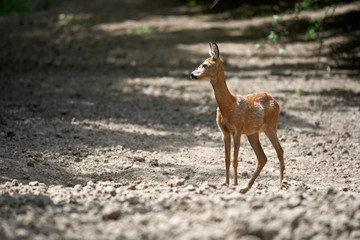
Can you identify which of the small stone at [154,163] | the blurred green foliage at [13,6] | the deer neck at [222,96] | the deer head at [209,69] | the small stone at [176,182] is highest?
the blurred green foliage at [13,6]

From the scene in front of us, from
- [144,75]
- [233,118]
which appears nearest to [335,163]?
[233,118]

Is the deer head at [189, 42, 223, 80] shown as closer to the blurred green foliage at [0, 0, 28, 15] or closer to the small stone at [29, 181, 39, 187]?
the small stone at [29, 181, 39, 187]

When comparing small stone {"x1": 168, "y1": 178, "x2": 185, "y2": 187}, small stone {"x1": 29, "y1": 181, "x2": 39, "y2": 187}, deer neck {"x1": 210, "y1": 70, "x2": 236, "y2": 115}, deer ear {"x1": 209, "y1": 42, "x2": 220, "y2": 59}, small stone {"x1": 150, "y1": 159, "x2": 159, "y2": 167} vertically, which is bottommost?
small stone {"x1": 150, "y1": 159, "x2": 159, "y2": 167}

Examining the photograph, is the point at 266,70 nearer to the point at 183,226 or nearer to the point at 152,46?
the point at 152,46

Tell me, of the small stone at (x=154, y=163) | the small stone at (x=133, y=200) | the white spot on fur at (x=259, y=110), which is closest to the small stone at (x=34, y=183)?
the small stone at (x=133, y=200)

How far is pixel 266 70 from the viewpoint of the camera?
13.8 m

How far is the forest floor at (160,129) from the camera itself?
481cm

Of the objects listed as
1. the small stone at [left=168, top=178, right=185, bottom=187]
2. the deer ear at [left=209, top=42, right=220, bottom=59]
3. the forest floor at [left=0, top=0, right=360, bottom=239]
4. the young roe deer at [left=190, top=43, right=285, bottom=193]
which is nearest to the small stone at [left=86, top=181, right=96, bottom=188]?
the forest floor at [left=0, top=0, right=360, bottom=239]

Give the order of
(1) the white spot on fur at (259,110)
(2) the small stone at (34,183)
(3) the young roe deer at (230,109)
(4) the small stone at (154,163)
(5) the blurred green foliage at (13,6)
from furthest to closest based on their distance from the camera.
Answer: (5) the blurred green foliage at (13,6) < (4) the small stone at (154,163) < (1) the white spot on fur at (259,110) < (3) the young roe deer at (230,109) < (2) the small stone at (34,183)

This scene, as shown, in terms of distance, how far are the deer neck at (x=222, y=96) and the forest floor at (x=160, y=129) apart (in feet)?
3.52

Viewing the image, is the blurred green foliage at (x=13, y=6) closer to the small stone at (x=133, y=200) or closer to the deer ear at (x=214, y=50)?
the deer ear at (x=214, y=50)

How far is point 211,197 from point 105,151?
3280 mm

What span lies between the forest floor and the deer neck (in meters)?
1.07

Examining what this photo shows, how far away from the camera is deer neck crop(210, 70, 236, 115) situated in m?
6.40
